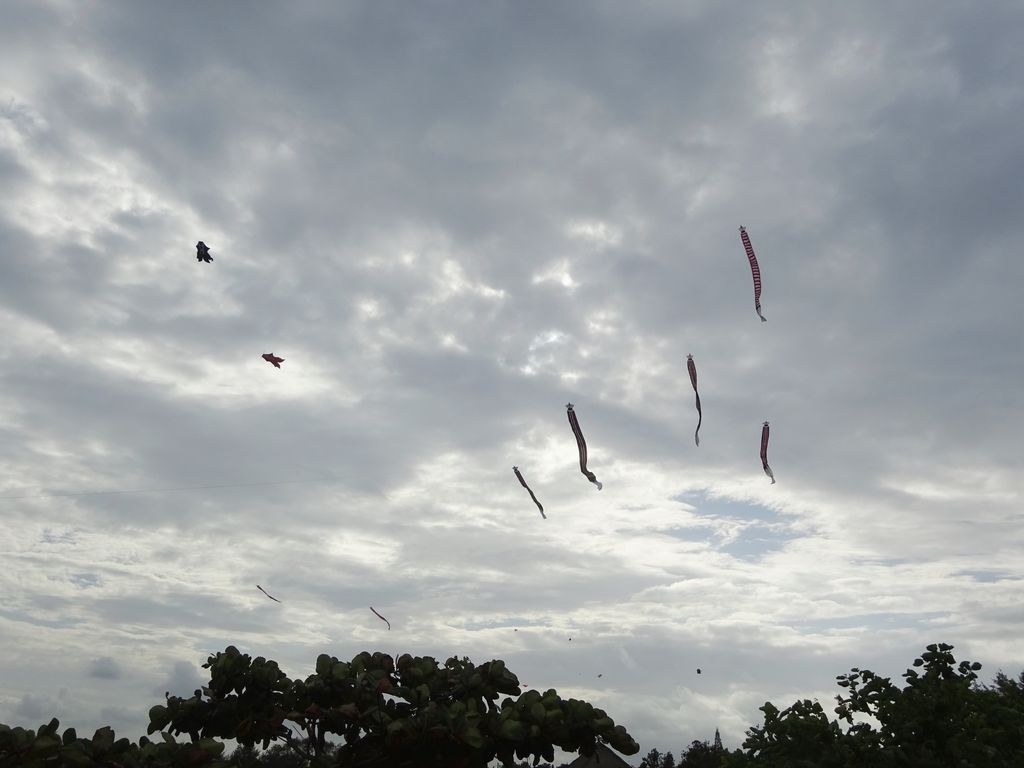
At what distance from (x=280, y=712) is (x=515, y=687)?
3.40m

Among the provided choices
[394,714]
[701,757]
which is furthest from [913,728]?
[701,757]

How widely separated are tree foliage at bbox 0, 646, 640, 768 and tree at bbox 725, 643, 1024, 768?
5691mm

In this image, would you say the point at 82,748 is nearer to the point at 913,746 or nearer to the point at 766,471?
the point at 913,746

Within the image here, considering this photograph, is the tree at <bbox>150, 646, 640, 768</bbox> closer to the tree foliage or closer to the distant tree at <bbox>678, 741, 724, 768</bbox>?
the tree foliage

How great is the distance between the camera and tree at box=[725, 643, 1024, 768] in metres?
14.2

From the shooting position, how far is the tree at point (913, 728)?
14.2 m

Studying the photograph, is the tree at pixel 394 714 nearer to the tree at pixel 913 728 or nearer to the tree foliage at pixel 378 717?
the tree foliage at pixel 378 717

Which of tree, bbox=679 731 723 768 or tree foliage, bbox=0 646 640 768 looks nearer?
tree foliage, bbox=0 646 640 768

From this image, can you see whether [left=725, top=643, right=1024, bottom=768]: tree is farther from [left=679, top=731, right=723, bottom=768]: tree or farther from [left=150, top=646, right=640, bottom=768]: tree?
[left=679, top=731, right=723, bottom=768]: tree

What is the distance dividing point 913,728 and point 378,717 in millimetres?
9837

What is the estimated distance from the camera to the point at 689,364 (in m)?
23.0

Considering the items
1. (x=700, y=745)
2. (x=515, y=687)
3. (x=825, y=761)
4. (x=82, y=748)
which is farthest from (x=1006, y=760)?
(x=700, y=745)

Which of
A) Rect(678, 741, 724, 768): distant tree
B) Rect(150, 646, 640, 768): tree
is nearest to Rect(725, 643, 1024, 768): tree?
Rect(150, 646, 640, 768): tree

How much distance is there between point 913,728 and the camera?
1510cm
